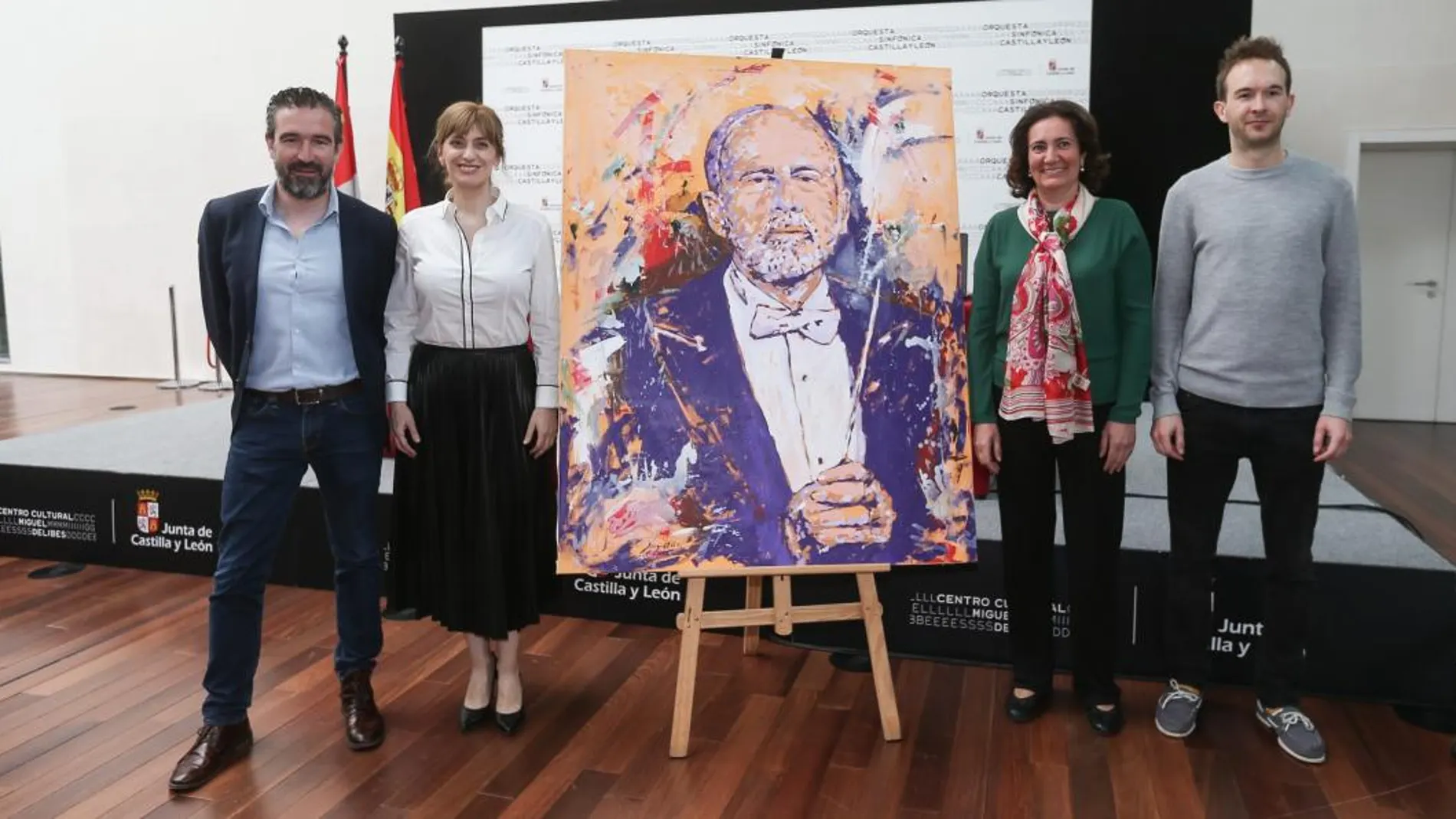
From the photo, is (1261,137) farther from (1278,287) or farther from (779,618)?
(779,618)

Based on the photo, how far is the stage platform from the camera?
263 cm

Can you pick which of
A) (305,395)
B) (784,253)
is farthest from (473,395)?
(784,253)

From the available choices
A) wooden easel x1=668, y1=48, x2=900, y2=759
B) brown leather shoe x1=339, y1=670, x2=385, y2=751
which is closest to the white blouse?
wooden easel x1=668, y1=48, x2=900, y2=759

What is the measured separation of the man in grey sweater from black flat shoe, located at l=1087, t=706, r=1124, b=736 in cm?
31

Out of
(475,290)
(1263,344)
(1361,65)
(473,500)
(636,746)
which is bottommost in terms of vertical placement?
(636,746)

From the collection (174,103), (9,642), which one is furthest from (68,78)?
(9,642)

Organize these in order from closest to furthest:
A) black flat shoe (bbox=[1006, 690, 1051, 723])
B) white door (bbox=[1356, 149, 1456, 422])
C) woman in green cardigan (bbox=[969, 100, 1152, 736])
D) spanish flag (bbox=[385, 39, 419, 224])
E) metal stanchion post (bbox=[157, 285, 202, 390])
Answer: woman in green cardigan (bbox=[969, 100, 1152, 736]) → black flat shoe (bbox=[1006, 690, 1051, 723]) → spanish flag (bbox=[385, 39, 419, 224]) → white door (bbox=[1356, 149, 1456, 422]) → metal stanchion post (bbox=[157, 285, 202, 390])

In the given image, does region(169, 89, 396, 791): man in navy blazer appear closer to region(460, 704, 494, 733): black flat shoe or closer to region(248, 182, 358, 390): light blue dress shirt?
region(248, 182, 358, 390): light blue dress shirt

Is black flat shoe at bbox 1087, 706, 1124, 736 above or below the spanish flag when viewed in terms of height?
below

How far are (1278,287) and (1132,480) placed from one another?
1.78m

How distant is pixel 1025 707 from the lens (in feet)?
8.27

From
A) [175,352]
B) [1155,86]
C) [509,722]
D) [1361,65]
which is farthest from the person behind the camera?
[175,352]

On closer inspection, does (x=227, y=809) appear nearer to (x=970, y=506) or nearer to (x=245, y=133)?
(x=970, y=506)

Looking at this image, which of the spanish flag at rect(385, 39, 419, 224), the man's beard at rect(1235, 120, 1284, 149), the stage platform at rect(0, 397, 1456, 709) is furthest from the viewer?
the spanish flag at rect(385, 39, 419, 224)
